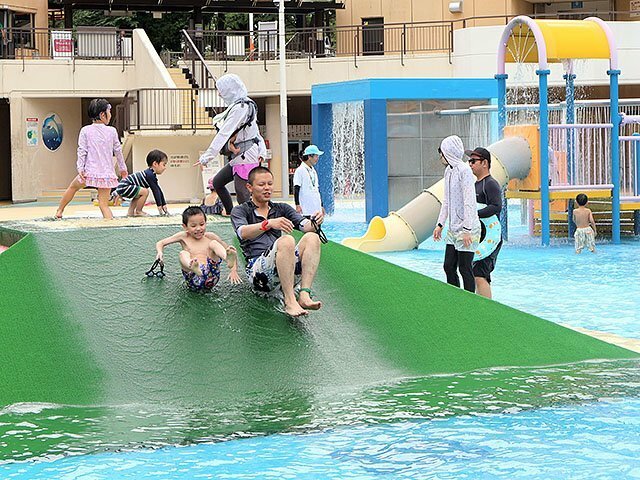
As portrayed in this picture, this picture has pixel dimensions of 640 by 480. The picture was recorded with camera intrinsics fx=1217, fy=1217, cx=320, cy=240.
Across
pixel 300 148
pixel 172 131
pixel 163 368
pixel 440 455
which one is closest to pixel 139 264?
pixel 163 368

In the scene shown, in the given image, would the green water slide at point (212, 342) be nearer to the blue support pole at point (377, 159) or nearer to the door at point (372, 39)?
the blue support pole at point (377, 159)

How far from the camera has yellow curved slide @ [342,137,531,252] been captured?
18.2 m

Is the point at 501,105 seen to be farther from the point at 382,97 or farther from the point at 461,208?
the point at 461,208

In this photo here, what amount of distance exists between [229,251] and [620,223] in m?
13.2

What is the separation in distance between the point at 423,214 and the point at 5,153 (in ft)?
76.2

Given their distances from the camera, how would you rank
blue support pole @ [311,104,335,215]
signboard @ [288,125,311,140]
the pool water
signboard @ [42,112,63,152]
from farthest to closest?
signboard @ [288,125,311,140], signboard @ [42,112,63,152], blue support pole @ [311,104,335,215], the pool water

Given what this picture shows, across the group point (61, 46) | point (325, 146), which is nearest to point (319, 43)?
point (61, 46)

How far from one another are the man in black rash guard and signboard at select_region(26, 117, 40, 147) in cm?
2688

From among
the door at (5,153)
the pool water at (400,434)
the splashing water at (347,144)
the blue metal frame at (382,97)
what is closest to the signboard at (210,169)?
the splashing water at (347,144)

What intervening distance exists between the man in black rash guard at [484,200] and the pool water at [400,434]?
182 centimetres

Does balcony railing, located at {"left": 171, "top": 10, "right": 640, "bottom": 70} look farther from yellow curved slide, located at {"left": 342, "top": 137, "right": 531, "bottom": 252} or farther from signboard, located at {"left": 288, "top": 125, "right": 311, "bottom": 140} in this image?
yellow curved slide, located at {"left": 342, "top": 137, "right": 531, "bottom": 252}

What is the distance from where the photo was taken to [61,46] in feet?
114

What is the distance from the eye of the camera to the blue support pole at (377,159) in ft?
73.6

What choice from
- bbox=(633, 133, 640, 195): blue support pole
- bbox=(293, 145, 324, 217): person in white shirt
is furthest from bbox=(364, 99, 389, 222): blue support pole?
bbox=(293, 145, 324, 217): person in white shirt
